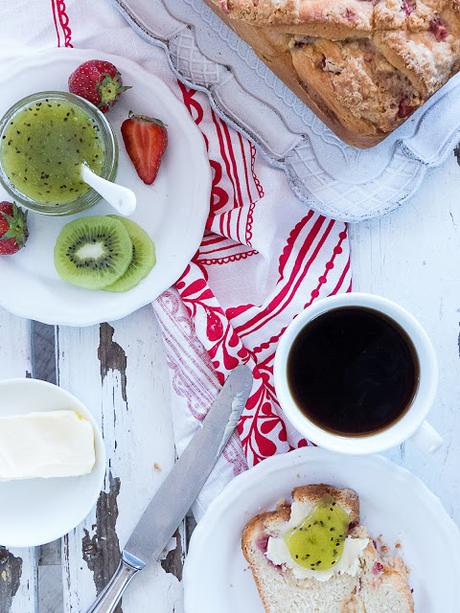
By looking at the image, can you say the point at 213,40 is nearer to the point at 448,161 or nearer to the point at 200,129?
the point at 200,129

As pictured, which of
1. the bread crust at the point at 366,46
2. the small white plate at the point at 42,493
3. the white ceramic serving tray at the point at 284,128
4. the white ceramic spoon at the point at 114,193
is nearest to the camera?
the bread crust at the point at 366,46

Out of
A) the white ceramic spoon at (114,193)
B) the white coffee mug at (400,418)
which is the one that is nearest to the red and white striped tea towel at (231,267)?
the white coffee mug at (400,418)

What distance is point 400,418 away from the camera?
1.58 metres

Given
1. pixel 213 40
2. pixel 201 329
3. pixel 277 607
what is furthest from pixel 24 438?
pixel 213 40

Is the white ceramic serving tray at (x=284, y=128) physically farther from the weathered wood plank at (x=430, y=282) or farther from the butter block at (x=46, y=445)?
the butter block at (x=46, y=445)

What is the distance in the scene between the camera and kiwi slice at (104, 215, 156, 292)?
1688 mm

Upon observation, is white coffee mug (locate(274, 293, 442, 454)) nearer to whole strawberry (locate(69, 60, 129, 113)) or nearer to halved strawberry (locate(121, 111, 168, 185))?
halved strawberry (locate(121, 111, 168, 185))

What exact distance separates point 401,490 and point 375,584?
0.62 feet

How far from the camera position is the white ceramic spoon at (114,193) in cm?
150

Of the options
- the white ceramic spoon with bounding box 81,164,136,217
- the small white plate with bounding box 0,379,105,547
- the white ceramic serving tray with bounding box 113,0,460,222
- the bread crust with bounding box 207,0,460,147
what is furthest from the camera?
the small white plate with bounding box 0,379,105,547

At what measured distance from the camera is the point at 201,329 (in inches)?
66.3

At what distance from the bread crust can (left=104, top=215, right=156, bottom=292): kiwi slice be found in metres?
0.43

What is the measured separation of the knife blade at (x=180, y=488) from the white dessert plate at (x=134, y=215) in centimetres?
24

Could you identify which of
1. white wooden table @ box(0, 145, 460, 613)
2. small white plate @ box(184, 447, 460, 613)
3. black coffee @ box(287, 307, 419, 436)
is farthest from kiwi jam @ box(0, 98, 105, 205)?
small white plate @ box(184, 447, 460, 613)
